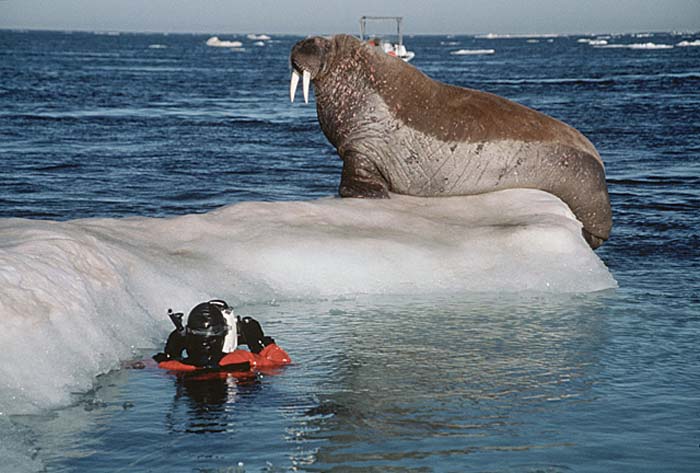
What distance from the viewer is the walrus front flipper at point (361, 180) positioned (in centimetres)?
962

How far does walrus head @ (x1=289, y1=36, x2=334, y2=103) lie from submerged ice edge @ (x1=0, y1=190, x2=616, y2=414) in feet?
5.25

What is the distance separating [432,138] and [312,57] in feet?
4.68

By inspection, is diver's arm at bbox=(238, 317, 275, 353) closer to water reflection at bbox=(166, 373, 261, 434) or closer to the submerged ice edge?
water reflection at bbox=(166, 373, 261, 434)

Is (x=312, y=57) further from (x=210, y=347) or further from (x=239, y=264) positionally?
(x=210, y=347)

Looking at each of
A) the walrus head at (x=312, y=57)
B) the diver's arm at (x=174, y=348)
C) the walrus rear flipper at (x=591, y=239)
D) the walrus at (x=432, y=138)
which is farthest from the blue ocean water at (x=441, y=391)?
the walrus head at (x=312, y=57)

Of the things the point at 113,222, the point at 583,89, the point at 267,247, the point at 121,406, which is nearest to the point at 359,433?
the point at 121,406

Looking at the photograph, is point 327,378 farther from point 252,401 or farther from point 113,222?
point 113,222

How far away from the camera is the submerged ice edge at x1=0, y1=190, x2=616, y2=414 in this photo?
221 inches

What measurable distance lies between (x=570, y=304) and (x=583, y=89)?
112 feet

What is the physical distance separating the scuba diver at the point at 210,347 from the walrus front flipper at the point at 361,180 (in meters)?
3.73

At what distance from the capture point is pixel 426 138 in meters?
9.83

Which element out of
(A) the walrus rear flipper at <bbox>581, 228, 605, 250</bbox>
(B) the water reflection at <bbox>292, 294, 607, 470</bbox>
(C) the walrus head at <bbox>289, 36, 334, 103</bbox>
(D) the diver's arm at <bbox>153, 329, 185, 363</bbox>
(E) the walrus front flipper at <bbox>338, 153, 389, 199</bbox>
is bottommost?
(A) the walrus rear flipper at <bbox>581, 228, 605, 250</bbox>

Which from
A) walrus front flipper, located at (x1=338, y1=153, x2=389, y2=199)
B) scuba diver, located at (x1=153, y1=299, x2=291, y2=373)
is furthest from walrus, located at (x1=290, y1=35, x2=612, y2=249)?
scuba diver, located at (x1=153, y1=299, x2=291, y2=373)

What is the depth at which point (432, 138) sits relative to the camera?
980 cm
